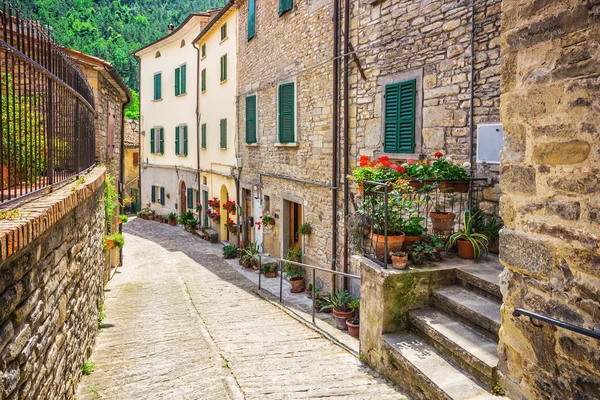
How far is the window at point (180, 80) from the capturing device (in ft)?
70.0

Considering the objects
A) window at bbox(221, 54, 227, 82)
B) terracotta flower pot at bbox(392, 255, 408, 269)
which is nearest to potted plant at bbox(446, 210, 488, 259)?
terracotta flower pot at bbox(392, 255, 408, 269)

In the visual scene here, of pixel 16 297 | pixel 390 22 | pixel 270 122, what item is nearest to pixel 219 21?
pixel 270 122

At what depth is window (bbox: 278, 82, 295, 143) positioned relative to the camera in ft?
36.9

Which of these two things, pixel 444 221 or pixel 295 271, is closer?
pixel 444 221

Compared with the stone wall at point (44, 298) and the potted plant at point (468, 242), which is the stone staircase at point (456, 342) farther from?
the stone wall at point (44, 298)

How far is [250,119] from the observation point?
13875 millimetres

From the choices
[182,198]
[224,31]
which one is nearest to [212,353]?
[224,31]

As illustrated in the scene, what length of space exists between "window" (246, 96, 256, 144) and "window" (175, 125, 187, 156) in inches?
310

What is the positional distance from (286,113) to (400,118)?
4389 mm

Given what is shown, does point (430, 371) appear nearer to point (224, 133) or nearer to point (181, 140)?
point (224, 133)

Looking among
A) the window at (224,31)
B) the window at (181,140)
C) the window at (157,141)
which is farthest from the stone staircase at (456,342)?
the window at (157,141)

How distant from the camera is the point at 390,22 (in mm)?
7785

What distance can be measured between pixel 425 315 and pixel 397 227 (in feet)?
3.54

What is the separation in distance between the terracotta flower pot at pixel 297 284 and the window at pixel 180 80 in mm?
13311
